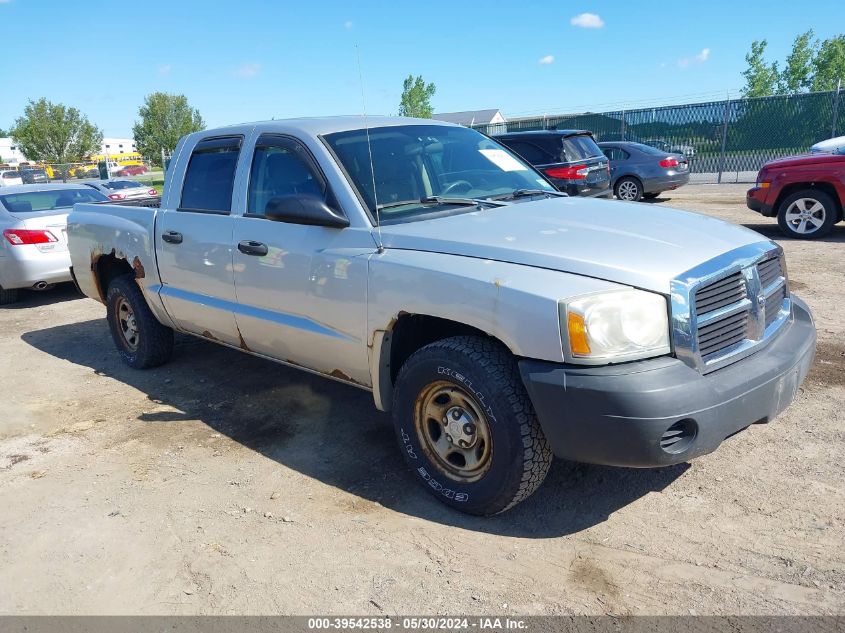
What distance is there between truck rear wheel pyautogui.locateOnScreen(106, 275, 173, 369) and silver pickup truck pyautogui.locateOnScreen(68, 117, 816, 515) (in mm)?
883

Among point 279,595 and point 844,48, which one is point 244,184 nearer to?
point 279,595

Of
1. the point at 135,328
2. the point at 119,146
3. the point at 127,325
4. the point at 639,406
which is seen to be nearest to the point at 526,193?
the point at 639,406

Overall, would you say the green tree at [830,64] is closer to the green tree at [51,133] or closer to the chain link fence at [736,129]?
the chain link fence at [736,129]

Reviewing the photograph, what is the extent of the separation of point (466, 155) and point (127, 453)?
9.28 ft

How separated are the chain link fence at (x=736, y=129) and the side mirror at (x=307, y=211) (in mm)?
17569

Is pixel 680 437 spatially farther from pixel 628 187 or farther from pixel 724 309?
pixel 628 187

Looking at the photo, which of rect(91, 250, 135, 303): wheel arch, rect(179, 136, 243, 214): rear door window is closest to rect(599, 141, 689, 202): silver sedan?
rect(91, 250, 135, 303): wheel arch

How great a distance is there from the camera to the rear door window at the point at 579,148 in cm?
1138

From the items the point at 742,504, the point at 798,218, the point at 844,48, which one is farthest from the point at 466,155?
the point at 844,48

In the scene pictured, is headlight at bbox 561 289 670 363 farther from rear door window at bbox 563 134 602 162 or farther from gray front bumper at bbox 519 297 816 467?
rear door window at bbox 563 134 602 162

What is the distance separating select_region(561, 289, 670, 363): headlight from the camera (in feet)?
8.96

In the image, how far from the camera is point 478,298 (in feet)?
9.76

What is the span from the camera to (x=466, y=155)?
14.3ft

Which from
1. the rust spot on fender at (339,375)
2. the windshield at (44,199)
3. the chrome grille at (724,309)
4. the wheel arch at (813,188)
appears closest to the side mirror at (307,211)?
the rust spot on fender at (339,375)
